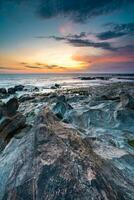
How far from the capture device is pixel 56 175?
313cm

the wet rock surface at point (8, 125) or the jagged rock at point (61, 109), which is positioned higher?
the wet rock surface at point (8, 125)

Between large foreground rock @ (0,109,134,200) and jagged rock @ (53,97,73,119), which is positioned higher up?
large foreground rock @ (0,109,134,200)

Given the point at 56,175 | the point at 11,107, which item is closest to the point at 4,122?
the point at 11,107

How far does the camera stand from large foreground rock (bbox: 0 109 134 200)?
2.90 m

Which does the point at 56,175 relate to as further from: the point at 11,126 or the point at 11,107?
the point at 11,107

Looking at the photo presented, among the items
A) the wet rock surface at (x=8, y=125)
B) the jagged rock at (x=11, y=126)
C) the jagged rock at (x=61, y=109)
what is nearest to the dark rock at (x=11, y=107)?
the wet rock surface at (x=8, y=125)

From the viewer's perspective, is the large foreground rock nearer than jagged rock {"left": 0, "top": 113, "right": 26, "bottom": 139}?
Yes

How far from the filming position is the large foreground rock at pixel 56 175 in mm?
2900

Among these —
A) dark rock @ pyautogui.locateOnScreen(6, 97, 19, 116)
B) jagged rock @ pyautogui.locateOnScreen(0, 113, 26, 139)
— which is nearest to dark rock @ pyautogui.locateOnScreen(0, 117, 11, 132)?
jagged rock @ pyautogui.locateOnScreen(0, 113, 26, 139)

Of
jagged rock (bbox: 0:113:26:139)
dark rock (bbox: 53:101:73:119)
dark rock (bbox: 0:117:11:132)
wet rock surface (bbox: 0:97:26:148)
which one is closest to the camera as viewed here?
wet rock surface (bbox: 0:97:26:148)

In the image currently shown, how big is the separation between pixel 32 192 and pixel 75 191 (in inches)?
24.8

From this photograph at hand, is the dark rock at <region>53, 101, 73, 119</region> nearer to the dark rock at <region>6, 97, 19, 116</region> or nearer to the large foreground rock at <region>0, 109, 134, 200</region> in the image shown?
the dark rock at <region>6, 97, 19, 116</region>

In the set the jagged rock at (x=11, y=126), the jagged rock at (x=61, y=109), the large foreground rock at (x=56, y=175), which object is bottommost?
the jagged rock at (x=61, y=109)

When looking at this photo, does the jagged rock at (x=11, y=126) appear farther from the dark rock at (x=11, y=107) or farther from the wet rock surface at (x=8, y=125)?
the dark rock at (x=11, y=107)
